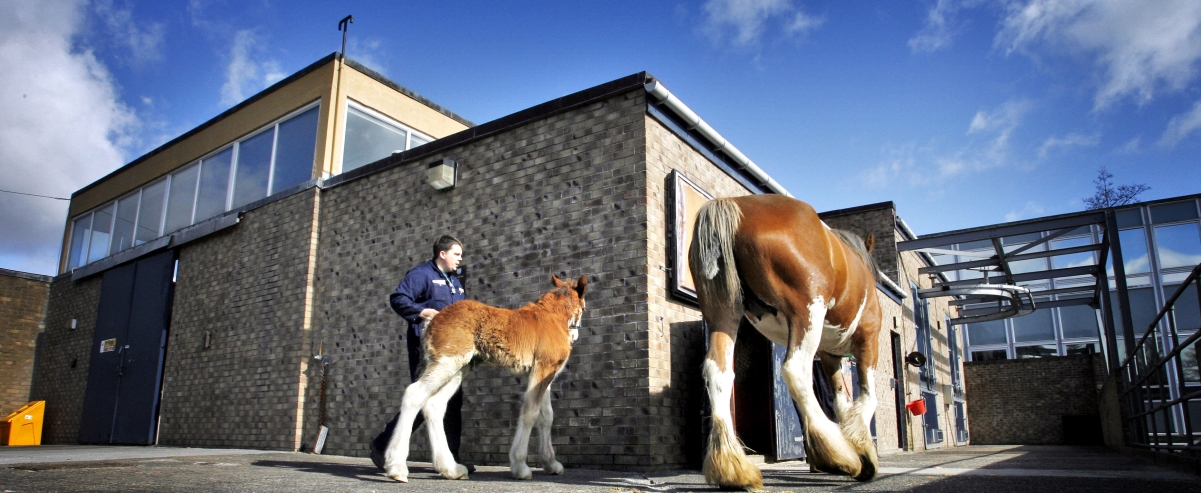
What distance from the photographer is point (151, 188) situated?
1435 cm

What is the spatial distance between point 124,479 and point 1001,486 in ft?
16.3

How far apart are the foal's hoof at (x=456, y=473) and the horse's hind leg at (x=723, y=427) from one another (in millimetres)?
1726

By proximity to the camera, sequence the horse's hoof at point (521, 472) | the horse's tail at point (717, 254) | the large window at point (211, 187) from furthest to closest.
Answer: the large window at point (211, 187) < the horse's hoof at point (521, 472) < the horse's tail at point (717, 254)

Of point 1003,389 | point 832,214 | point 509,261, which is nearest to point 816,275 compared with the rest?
point 509,261

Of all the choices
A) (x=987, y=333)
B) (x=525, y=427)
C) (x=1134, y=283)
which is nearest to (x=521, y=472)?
(x=525, y=427)

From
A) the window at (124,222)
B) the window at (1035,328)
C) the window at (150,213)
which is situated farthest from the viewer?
the window at (1035,328)

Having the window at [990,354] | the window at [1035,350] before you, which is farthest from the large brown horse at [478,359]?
the window at [990,354]

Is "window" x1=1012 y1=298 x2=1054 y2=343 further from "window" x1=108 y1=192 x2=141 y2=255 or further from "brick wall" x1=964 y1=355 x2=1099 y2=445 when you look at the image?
"window" x1=108 y1=192 x2=141 y2=255

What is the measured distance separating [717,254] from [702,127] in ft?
13.4

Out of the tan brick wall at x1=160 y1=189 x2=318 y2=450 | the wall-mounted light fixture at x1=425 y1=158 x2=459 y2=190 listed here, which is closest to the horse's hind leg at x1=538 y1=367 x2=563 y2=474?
the wall-mounted light fixture at x1=425 y1=158 x2=459 y2=190

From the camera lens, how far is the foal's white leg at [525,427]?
180 inches

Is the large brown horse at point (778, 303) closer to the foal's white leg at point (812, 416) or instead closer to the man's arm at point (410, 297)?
the foal's white leg at point (812, 416)

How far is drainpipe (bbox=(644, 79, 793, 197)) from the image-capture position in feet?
22.5

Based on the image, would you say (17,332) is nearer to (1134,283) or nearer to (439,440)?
(439,440)
